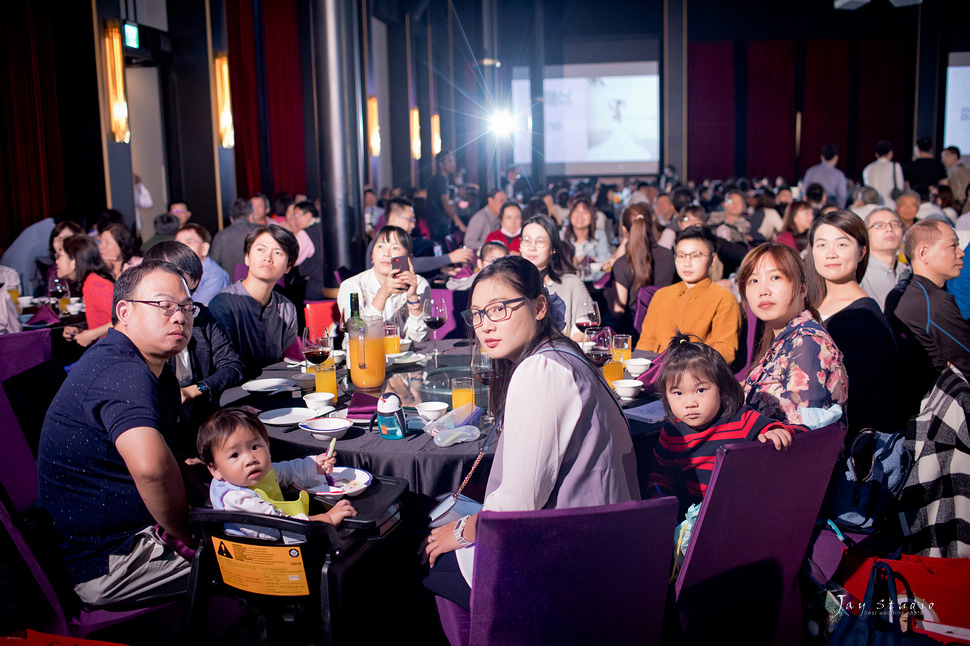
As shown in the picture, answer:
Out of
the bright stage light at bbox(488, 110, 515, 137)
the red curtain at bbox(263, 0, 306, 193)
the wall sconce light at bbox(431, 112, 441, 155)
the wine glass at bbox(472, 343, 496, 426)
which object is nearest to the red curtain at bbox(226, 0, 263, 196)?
the red curtain at bbox(263, 0, 306, 193)

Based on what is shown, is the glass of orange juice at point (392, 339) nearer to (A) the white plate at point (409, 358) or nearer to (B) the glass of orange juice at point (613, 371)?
(A) the white plate at point (409, 358)

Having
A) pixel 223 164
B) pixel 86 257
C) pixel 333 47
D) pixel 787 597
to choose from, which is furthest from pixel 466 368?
pixel 223 164

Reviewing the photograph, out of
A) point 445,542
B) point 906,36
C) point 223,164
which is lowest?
point 445,542

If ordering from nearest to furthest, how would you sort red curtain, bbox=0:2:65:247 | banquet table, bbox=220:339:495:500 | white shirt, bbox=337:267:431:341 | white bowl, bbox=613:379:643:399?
banquet table, bbox=220:339:495:500 < white bowl, bbox=613:379:643:399 < white shirt, bbox=337:267:431:341 < red curtain, bbox=0:2:65:247

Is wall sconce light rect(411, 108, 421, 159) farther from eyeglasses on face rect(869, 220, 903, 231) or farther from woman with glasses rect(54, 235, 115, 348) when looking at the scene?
eyeglasses on face rect(869, 220, 903, 231)

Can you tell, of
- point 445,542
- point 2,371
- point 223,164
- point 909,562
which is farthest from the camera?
point 223,164

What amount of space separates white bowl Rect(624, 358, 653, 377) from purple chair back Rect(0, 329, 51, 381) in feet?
6.53

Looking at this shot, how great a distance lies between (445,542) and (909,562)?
4.04ft

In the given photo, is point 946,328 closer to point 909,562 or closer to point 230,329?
point 909,562

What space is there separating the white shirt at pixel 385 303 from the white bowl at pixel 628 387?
122 cm

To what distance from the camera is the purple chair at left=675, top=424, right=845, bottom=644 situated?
4.96ft

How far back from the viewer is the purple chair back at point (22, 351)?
2344 millimetres

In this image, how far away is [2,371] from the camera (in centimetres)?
232

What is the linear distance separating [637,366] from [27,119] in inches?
254
